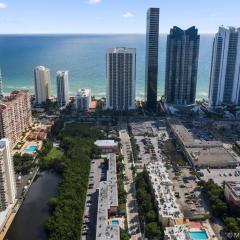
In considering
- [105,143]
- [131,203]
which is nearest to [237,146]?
[105,143]

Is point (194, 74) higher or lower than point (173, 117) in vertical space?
higher

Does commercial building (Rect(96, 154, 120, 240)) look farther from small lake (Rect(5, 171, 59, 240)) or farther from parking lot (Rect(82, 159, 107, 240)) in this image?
small lake (Rect(5, 171, 59, 240))

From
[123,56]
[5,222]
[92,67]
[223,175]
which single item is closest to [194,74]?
[123,56]

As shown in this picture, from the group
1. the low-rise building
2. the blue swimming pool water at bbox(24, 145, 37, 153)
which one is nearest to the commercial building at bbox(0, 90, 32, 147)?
the blue swimming pool water at bbox(24, 145, 37, 153)

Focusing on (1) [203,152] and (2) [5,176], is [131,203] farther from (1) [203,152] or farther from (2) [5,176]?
(1) [203,152]

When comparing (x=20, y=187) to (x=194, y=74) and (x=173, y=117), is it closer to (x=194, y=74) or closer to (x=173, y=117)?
(x=173, y=117)

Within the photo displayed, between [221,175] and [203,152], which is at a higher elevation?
[203,152]
